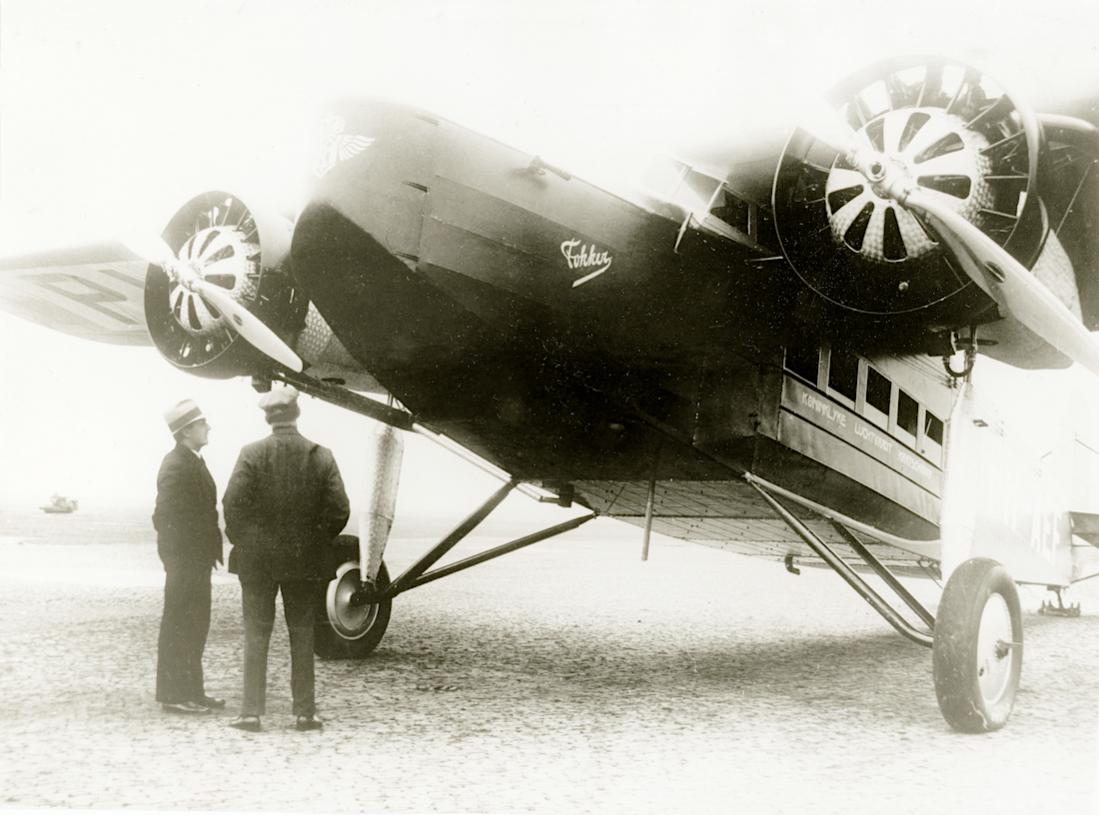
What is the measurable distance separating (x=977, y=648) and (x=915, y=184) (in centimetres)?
256

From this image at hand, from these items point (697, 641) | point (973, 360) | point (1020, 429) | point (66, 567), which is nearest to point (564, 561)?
point (66, 567)

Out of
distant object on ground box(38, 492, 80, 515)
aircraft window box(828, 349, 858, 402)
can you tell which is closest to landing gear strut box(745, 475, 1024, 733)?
aircraft window box(828, 349, 858, 402)

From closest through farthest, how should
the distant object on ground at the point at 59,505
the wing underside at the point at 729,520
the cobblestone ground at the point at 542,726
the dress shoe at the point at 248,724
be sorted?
1. the cobblestone ground at the point at 542,726
2. the dress shoe at the point at 248,724
3. the wing underside at the point at 729,520
4. the distant object on ground at the point at 59,505

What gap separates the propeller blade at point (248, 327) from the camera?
545cm

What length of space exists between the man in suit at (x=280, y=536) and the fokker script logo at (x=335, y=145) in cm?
117

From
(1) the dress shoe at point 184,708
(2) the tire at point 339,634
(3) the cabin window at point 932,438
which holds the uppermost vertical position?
(3) the cabin window at point 932,438

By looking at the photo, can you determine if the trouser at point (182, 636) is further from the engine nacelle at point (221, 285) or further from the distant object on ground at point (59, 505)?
the distant object on ground at point (59, 505)

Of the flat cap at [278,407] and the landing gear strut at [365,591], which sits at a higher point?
the flat cap at [278,407]

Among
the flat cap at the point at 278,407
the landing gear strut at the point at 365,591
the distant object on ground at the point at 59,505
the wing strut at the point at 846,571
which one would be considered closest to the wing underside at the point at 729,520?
the wing strut at the point at 846,571

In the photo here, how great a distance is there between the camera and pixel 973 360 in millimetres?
5980

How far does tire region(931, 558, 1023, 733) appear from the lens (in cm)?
524

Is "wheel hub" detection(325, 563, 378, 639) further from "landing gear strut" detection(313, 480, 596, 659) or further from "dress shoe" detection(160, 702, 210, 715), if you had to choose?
"dress shoe" detection(160, 702, 210, 715)

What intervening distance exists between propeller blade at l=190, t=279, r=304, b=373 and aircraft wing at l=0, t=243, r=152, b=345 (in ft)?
5.31

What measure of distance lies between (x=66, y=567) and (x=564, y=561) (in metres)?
12.4
